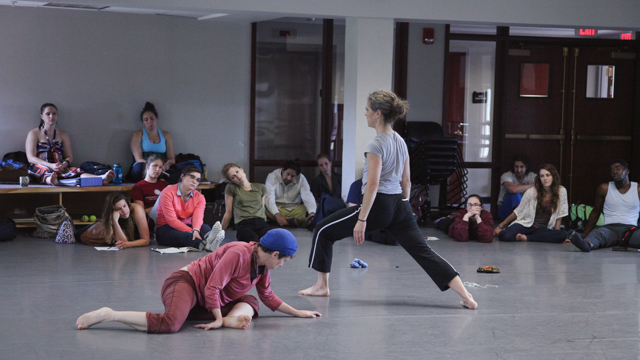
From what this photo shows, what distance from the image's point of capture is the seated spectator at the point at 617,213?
7.17 metres

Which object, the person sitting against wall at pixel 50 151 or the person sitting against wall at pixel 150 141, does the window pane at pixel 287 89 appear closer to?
the person sitting against wall at pixel 150 141

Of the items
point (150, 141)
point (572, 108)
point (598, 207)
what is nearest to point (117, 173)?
point (150, 141)

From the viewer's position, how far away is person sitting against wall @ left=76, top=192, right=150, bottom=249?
6609 millimetres

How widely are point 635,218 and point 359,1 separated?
3922 millimetres

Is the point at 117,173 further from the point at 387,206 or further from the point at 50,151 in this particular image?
the point at 387,206

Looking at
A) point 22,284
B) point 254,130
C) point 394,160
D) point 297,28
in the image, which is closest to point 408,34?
point 297,28

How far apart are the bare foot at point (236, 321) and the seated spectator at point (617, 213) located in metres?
4.57

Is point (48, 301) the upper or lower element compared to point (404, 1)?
lower

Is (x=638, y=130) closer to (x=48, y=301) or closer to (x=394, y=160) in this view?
(x=394, y=160)

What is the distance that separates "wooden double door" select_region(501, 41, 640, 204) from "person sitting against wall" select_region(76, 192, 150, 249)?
5.47m

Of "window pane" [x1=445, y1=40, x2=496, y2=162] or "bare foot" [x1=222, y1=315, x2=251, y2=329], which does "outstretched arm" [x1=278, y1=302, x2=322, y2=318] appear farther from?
"window pane" [x1=445, y1=40, x2=496, y2=162]

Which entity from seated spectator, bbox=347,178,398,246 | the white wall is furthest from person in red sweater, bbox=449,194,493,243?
the white wall

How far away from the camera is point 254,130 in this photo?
31.0ft

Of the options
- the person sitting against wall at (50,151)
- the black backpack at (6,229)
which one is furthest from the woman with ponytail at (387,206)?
the person sitting against wall at (50,151)
